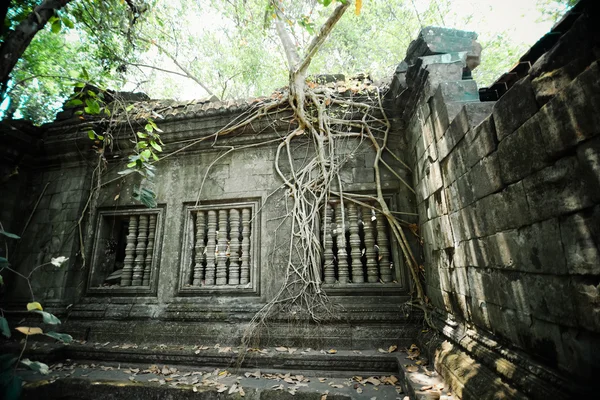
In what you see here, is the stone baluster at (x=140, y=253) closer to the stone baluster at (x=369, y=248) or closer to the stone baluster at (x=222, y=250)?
the stone baluster at (x=222, y=250)

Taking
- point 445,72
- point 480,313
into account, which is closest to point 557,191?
point 480,313

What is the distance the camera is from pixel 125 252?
14.9 ft

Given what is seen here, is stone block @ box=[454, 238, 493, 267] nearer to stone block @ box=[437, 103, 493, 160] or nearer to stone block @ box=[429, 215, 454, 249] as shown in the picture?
stone block @ box=[429, 215, 454, 249]

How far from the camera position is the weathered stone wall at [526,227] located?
1.24m

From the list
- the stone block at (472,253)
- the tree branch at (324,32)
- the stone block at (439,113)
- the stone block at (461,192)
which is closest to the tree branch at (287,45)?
the tree branch at (324,32)

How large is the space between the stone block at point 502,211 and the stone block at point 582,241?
9.7 inches

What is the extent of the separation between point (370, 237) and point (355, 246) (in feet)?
0.79

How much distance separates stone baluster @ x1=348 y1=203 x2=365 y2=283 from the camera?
3.65 meters

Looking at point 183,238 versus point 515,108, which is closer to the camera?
point 515,108

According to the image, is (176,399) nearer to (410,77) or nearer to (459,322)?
(459,322)

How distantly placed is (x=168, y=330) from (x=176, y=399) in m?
1.07

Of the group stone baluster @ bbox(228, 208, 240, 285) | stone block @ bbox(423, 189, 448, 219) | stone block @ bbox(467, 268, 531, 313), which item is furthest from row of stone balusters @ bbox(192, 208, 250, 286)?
stone block @ bbox(467, 268, 531, 313)

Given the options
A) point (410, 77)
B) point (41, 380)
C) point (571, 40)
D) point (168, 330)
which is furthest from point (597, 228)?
point (41, 380)

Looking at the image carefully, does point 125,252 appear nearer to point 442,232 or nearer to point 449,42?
point 442,232
